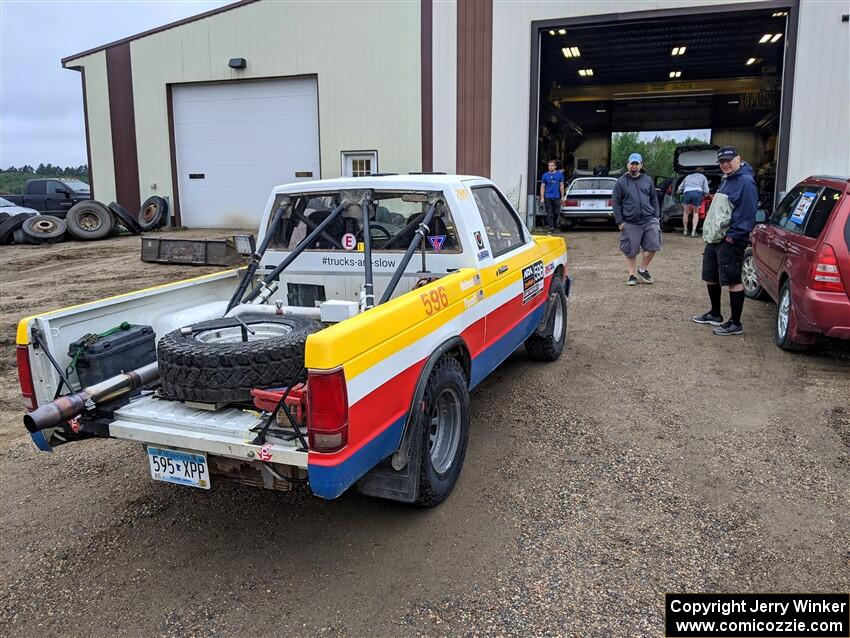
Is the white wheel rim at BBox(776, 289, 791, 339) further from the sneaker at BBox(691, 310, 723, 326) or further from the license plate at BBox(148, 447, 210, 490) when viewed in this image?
the license plate at BBox(148, 447, 210, 490)

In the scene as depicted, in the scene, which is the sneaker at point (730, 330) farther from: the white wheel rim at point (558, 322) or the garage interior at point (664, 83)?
the garage interior at point (664, 83)

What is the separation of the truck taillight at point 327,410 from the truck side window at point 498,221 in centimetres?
228

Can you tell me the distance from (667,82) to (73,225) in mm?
22192

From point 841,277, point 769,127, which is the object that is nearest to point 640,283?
point 841,277

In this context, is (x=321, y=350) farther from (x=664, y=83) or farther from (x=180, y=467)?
(x=664, y=83)

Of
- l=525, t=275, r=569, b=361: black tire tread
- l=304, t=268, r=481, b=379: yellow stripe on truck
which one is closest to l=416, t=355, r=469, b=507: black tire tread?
l=304, t=268, r=481, b=379: yellow stripe on truck

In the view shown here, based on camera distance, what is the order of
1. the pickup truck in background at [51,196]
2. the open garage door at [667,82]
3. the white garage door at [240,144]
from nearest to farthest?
the open garage door at [667,82] → the white garage door at [240,144] → the pickup truck in background at [51,196]

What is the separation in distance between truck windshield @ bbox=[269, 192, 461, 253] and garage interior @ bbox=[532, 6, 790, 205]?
12896 mm

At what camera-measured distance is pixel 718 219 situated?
21.9 ft

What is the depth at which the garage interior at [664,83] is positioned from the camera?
1747cm

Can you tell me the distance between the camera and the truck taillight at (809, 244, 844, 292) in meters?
5.70

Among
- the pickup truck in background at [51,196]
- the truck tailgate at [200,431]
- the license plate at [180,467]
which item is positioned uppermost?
the pickup truck in background at [51,196]

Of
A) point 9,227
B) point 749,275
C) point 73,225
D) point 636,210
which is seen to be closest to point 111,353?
point 636,210

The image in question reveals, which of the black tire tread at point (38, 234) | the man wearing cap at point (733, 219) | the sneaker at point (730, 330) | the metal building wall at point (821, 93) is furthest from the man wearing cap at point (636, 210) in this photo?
the black tire tread at point (38, 234)
